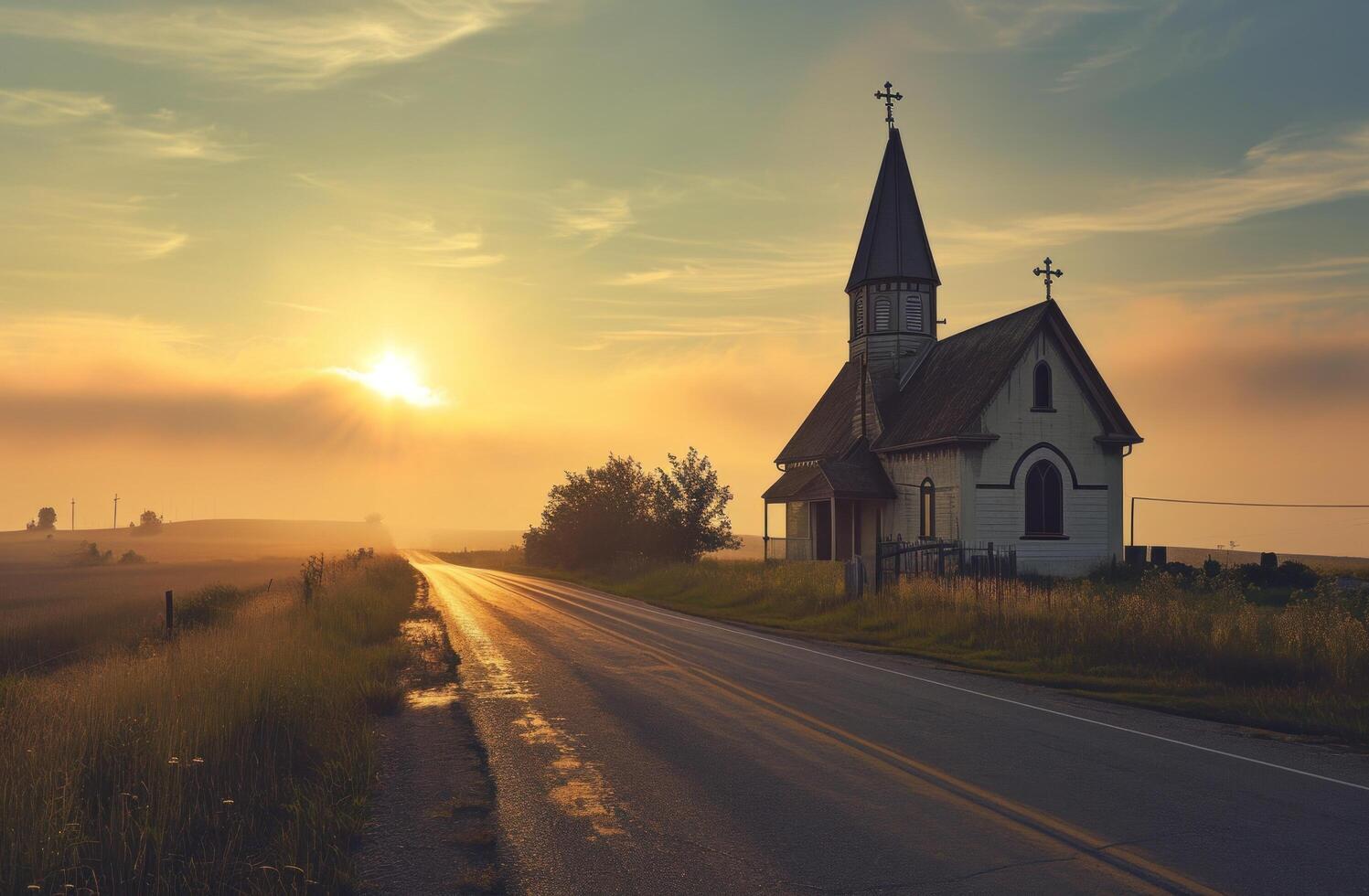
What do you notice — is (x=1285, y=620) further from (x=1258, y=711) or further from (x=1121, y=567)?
(x=1121, y=567)

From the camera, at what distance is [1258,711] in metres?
12.2

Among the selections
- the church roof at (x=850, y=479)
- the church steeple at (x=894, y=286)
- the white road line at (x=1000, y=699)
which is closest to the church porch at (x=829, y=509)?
the church roof at (x=850, y=479)

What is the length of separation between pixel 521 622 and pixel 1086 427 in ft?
72.7

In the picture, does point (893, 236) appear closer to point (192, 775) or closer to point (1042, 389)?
point (1042, 389)

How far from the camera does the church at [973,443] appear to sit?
3400 cm

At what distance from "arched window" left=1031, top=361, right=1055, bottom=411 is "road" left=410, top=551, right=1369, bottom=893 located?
70.9 feet

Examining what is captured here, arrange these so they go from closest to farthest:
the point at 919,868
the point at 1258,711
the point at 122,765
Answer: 1. the point at 919,868
2. the point at 122,765
3. the point at 1258,711

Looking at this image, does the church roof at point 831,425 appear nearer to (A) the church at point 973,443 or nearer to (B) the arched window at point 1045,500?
(A) the church at point 973,443

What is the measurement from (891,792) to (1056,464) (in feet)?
95.1

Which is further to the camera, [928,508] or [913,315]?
[913,315]

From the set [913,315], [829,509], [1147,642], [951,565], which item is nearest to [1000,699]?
[1147,642]

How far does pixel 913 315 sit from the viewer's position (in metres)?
44.8

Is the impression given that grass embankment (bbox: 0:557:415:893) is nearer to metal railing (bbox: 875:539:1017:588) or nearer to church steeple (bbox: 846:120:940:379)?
metal railing (bbox: 875:539:1017:588)

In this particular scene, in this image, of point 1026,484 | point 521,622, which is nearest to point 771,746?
point 521,622
